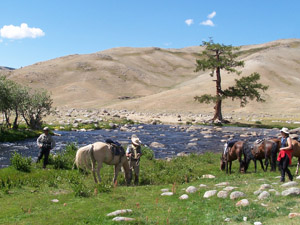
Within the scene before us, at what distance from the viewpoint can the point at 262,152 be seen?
17.2m

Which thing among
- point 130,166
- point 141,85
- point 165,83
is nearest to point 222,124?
point 130,166

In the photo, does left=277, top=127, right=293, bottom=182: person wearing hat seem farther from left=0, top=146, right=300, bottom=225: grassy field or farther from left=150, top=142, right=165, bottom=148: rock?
left=150, top=142, right=165, bottom=148: rock

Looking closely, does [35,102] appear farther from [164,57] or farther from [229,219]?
[164,57]

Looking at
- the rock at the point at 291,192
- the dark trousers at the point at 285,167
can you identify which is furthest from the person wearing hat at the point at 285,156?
the rock at the point at 291,192

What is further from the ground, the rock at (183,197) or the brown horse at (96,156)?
the brown horse at (96,156)

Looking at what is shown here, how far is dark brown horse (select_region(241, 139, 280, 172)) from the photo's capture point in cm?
1620

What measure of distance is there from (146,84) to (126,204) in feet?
376

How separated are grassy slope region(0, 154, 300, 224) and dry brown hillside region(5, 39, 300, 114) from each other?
54.5 m

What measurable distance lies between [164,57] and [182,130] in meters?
158

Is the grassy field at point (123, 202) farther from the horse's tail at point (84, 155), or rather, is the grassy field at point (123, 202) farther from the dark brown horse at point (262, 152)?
the dark brown horse at point (262, 152)

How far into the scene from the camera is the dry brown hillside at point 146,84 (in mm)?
71562

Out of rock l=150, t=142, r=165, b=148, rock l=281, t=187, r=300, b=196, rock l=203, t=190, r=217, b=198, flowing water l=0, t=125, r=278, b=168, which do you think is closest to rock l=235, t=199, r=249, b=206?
rock l=281, t=187, r=300, b=196

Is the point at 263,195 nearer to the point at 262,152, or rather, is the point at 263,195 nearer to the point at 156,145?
the point at 262,152

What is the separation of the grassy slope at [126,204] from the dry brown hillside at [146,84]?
5449 cm
